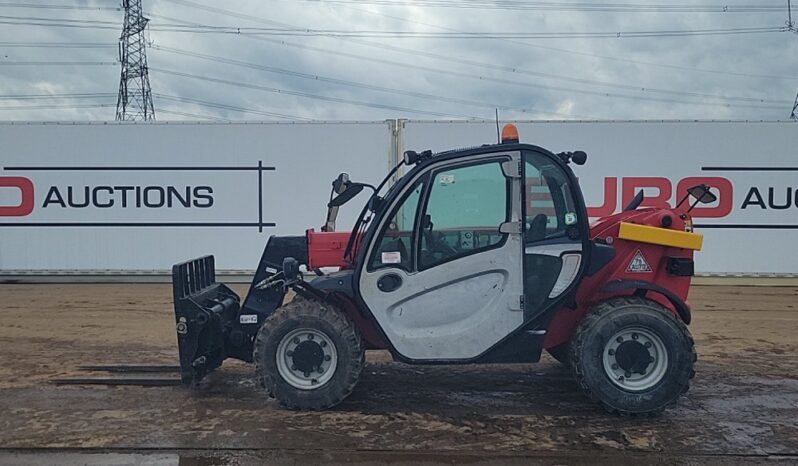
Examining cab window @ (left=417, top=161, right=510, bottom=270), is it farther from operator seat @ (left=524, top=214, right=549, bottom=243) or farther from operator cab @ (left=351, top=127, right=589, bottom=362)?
operator seat @ (left=524, top=214, right=549, bottom=243)

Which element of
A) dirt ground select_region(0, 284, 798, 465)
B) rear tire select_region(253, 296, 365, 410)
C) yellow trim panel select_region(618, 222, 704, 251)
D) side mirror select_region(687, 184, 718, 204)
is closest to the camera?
dirt ground select_region(0, 284, 798, 465)

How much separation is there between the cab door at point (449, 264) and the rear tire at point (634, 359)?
558 millimetres

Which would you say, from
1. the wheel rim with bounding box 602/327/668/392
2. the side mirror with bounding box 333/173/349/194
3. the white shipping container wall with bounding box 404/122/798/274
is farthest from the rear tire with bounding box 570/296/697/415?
the white shipping container wall with bounding box 404/122/798/274

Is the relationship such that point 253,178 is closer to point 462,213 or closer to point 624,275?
point 462,213

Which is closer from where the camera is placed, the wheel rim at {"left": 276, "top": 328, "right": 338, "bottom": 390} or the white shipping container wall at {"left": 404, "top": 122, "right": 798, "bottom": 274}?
the wheel rim at {"left": 276, "top": 328, "right": 338, "bottom": 390}

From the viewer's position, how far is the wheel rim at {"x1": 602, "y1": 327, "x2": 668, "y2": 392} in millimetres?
4918

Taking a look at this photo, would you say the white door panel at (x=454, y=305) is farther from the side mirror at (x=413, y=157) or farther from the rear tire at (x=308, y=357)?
the side mirror at (x=413, y=157)

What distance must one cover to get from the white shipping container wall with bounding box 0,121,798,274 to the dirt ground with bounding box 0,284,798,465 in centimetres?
557

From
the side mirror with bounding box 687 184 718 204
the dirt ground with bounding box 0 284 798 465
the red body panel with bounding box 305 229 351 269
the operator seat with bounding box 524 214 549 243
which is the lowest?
the dirt ground with bounding box 0 284 798 465

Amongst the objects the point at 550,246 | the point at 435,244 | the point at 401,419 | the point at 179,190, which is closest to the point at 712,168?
the point at 550,246

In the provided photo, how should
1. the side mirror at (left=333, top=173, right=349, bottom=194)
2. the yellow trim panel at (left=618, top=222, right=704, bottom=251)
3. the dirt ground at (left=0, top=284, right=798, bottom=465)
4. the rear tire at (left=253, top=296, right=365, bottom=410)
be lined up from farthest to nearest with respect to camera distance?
→ the side mirror at (left=333, top=173, right=349, bottom=194) → the yellow trim panel at (left=618, top=222, right=704, bottom=251) → the rear tire at (left=253, top=296, right=365, bottom=410) → the dirt ground at (left=0, top=284, right=798, bottom=465)

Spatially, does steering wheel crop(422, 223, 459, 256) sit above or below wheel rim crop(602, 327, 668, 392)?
above

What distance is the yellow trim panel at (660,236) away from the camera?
5.11 meters

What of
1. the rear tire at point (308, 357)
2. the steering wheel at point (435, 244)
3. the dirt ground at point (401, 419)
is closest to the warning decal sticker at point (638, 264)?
the dirt ground at point (401, 419)
